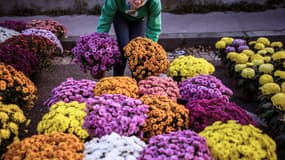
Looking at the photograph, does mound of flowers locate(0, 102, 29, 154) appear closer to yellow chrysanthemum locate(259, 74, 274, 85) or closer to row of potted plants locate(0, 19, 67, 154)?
row of potted plants locate(0, 19, 67, 154)

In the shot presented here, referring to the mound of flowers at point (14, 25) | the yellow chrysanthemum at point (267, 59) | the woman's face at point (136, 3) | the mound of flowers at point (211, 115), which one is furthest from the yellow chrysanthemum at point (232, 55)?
the mound of flowers at point (14, 25)

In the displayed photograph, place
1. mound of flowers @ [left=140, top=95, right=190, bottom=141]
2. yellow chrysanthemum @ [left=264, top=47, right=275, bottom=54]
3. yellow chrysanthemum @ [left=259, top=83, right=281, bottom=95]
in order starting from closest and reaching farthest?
mound of flowers @ [left=140, top=95, right=190, bottom=141], yellow chrysanthemum @ [left=259, top=83, right=281, bottom=95], yellow chrysanthemum @ [left=264, top=47, right=275, bottom=54]

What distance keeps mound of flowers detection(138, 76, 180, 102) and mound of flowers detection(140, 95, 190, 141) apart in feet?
1.15

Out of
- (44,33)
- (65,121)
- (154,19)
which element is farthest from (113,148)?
(44,33)

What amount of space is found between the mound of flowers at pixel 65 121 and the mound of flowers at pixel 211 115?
0.92 metres

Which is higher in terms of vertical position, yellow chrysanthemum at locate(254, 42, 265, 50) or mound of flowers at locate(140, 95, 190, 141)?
yellow chrysanthemum at locate(254, 42, 265, 50)

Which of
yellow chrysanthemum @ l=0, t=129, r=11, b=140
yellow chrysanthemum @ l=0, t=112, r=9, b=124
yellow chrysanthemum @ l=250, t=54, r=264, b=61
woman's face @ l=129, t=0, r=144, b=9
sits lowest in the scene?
yellow chrysanthemum @ l=0, t=129, r=11, b=140

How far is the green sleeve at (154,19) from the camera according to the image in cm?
428

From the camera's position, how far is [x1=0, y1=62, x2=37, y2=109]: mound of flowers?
3543 mm

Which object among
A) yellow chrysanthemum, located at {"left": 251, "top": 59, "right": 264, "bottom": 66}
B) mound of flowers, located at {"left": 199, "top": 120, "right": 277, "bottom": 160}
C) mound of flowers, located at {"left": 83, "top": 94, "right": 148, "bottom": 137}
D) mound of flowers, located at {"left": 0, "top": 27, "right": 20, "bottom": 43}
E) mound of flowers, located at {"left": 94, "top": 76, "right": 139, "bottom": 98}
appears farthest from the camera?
mound of flowers, located at {"left": 0, "top": 27, "right": 20, "bottom": 43}

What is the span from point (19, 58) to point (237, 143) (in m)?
3.11

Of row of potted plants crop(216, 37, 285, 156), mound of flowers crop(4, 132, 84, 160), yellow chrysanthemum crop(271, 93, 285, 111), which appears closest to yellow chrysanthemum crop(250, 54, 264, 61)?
row of potted plants crop(216, 37, 285, 156)

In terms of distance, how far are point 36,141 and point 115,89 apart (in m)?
1.00

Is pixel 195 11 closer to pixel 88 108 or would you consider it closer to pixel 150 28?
pixel 150 28
